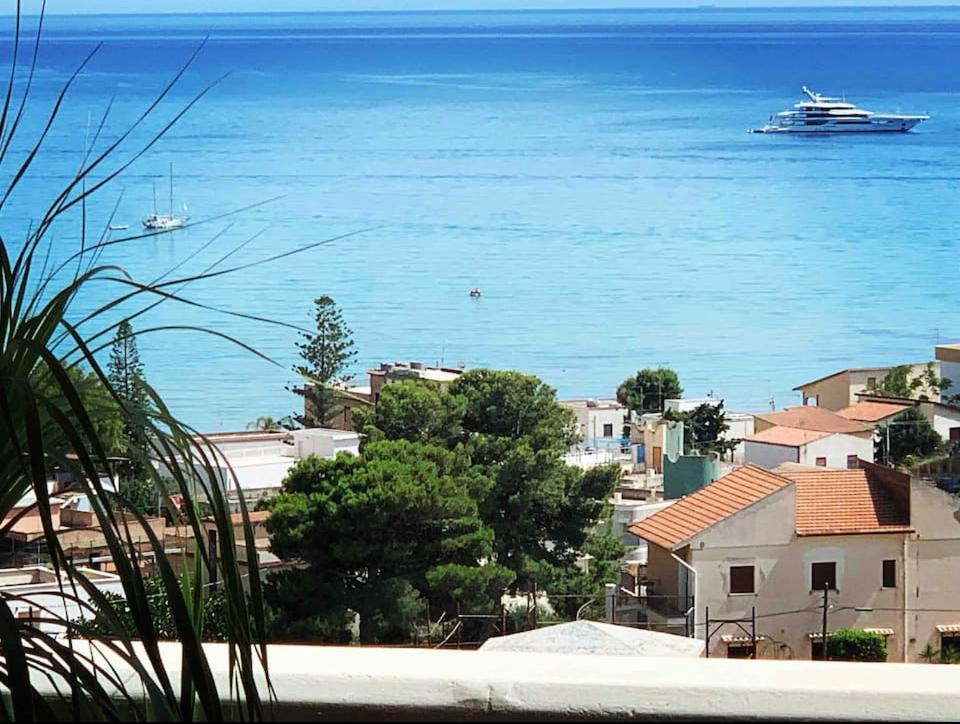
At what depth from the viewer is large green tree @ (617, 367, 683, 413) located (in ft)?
55.6

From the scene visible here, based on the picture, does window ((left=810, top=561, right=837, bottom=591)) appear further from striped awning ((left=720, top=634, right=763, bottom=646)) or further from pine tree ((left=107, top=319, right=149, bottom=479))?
pine tree ((left=107, top=319, right=149, bottom=479))

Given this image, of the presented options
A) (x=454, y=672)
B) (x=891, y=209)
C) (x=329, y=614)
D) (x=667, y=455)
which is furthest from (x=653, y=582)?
(x=891, y=209)

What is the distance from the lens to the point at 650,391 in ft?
56.4

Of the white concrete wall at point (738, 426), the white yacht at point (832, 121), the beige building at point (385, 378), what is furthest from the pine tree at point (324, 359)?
the white yacht at point (832, 121)

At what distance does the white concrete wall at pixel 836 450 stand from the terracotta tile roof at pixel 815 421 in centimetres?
19

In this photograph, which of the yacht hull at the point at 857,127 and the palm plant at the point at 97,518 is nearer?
the palm plant at the point at 97,518

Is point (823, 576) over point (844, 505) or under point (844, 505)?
under

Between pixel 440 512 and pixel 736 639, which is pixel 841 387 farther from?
pixel 736 639

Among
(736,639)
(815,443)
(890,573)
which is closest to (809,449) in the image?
(815,443)

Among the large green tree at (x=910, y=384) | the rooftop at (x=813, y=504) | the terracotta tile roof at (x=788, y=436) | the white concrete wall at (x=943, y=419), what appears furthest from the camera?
the large green tree at (x=910, y=384)

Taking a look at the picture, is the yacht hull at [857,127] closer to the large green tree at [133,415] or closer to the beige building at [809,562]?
the beige building at [809,562]

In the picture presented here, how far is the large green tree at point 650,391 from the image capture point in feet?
55.6

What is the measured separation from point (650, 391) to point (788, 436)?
572 centimetres

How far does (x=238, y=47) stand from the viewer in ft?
184
